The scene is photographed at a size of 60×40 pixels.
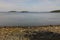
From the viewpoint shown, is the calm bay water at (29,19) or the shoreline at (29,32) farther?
the calm bay water at (29,19)

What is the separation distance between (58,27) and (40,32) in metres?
0.38

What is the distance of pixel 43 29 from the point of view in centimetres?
226

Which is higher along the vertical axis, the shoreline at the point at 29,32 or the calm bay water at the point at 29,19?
the calm bay water at the point at 29,19

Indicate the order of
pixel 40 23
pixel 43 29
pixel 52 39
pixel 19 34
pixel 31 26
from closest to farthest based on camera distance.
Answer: pixel 52 39 < pixel 19 34 < pixel 43 29 < pixel 31 26 < pixel 40 23

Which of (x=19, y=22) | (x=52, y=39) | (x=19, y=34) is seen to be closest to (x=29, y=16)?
(x=19, y=22)

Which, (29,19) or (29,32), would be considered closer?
(29,32)

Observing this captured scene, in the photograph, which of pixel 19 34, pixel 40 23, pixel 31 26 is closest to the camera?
pixel 19 34

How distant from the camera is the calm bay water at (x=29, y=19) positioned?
251 centimetres

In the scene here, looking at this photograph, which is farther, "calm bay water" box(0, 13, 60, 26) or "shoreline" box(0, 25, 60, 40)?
"calm bay water" box(0, 13, 60, 26)

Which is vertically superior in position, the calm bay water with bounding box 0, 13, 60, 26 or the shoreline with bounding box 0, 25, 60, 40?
the calm bay water with bounding box 0, 13, 60, 26

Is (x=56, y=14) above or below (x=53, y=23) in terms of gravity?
above

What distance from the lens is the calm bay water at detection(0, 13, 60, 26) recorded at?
2514 mm

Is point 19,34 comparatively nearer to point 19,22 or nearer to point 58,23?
point 19,22

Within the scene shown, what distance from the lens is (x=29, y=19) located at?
2.62 metres
